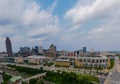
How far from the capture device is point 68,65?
1331 inches

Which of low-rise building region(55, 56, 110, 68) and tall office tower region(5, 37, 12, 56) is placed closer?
low-rise building region(55, 56, 110, 68)

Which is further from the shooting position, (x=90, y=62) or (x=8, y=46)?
(x=8, y=46)

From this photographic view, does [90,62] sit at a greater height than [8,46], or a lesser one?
lesser

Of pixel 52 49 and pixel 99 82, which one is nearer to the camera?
pixel 99 82

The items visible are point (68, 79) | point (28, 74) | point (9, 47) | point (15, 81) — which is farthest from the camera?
point (9, 47)

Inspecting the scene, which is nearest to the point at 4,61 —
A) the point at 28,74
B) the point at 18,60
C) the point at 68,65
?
the point at 18,60

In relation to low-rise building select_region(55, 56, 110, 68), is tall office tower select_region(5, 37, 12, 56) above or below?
above

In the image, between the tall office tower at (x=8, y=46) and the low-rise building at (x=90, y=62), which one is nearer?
the low-rise building at (x=90, y=62)

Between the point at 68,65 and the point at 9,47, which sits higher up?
the point at 9,47

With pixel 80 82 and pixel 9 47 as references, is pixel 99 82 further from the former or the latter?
pixel 9 47

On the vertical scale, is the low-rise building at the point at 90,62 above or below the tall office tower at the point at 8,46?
below

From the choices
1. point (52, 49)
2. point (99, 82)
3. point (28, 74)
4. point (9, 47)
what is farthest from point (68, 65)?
point (9, 47)

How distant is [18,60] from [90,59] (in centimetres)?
1849

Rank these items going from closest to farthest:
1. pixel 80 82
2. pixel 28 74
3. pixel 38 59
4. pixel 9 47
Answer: pixel 80 82
pixel 28 74
pixel 38 59
pixel 9 47
